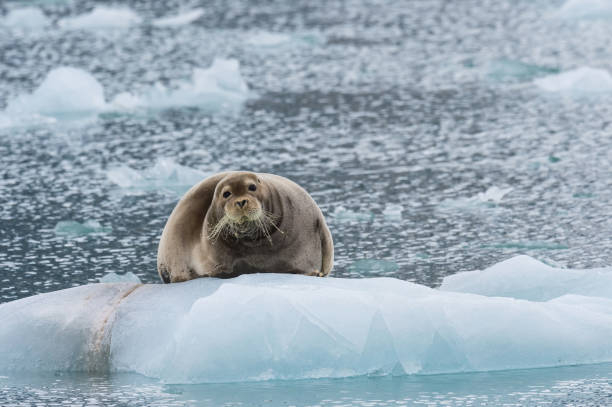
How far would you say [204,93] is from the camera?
36.8 feet


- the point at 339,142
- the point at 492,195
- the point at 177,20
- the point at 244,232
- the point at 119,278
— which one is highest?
the point at 177,20

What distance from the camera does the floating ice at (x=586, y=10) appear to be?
14812mm

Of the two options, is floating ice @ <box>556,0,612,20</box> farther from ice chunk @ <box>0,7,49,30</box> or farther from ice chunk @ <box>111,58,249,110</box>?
ice chunk @ <box>0,7,49,30</box>

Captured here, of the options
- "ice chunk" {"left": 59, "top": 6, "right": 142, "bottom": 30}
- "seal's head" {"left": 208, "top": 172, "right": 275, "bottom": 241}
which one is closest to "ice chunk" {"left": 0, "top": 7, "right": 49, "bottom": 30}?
"ice chunk" {"left": 59, "top": 6, "right": 142, "bottom": 30}

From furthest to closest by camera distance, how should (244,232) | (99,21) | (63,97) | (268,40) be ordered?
1. (99,21)
2. (268,40)
3. (63,97)
4. (244,232)

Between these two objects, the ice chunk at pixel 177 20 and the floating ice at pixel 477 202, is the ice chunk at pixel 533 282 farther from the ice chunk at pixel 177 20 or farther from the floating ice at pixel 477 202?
the ice chunk at pixel 177 20

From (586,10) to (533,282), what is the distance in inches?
401

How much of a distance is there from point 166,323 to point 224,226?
Result: 542 millimetres

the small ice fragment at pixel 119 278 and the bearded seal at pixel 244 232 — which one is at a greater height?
the bearded seal at pixel 244 232

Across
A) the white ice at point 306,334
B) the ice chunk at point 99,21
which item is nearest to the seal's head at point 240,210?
the white ice at point 306,334

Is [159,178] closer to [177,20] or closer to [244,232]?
[244,232]

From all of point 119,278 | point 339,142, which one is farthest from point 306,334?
point 339,142

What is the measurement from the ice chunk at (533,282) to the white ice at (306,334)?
0.33m

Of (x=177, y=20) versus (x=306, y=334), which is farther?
(x=177, y=20)
